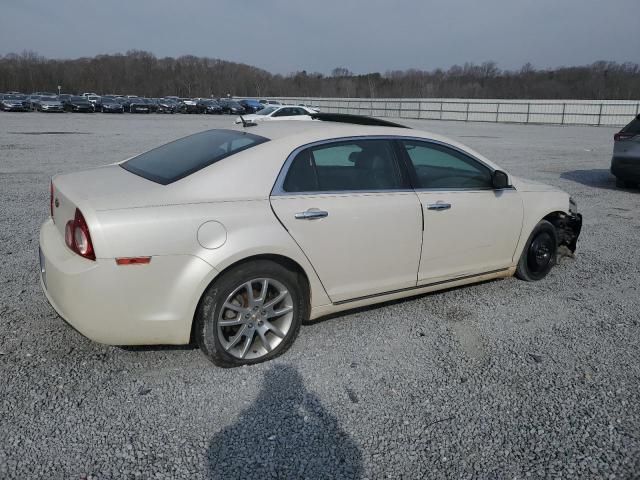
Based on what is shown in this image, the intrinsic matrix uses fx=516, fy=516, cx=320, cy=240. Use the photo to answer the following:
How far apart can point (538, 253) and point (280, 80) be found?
12895cm

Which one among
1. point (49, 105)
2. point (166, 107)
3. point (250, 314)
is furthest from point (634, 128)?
point (166, 107)

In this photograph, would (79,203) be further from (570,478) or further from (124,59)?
(124,59)

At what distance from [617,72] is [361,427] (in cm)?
9604

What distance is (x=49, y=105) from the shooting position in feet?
138

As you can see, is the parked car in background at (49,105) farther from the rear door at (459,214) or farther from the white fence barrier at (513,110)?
the rear door at (459,214)

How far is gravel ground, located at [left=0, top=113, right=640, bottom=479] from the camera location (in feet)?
8.45

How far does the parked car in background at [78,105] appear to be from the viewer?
44.5m

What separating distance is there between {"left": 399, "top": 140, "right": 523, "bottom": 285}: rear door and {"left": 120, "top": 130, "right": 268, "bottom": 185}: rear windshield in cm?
131

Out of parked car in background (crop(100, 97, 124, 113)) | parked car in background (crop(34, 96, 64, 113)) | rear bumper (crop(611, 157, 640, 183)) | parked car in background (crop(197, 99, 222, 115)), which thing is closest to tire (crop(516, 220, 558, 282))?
rear bumper (crop(611, 157, 640, 183))

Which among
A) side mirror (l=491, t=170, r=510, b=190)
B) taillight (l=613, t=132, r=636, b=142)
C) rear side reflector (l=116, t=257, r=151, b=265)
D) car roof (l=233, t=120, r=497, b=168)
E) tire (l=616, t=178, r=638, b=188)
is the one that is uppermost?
car roof (l=233, t=120, r=497, b=168)

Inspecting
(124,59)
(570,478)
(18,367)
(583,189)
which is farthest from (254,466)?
(124,59)

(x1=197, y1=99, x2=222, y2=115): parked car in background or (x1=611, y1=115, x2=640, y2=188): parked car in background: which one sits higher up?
(x1=197, y1=99, x2=222, y2=115): parked car in background

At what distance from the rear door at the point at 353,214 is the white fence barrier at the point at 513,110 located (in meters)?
37.8

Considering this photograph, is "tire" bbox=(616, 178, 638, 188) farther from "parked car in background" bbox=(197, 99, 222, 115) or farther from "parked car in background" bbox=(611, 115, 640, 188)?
"parked car in background" bbox=(197, 99, 222, 115)
